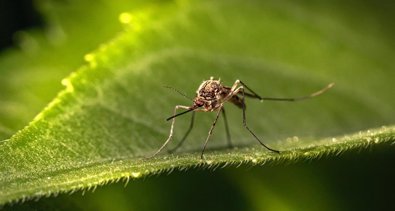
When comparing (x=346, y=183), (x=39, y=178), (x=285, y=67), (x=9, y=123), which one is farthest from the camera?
(x=285, y=67)

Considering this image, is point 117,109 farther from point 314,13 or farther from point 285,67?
point 314,13

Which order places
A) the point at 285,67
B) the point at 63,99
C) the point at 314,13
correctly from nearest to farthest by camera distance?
the point at 63,99 < the point at 285,67 < the point at 314,13

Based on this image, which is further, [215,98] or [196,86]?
[196,86]

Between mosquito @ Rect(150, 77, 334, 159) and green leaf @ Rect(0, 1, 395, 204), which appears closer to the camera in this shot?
green leaf @ Rect(0, 1, 395, 204)

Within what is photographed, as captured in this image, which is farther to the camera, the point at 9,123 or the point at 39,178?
the point at 9,123

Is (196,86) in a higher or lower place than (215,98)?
higher

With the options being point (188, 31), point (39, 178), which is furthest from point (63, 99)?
point (188, 31)

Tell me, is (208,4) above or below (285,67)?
above

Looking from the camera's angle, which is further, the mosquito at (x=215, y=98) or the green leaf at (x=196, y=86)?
the mosquito at (x=215, y=98)
